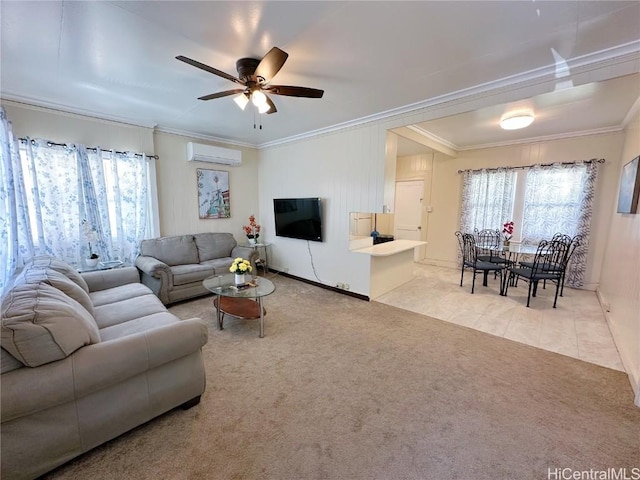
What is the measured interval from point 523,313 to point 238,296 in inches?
147

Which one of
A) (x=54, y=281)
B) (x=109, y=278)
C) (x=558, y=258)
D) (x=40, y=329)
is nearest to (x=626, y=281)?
(x=558, y=258)

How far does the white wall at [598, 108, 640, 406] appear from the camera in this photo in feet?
7.57

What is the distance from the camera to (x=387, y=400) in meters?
1.98

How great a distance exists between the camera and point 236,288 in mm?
3049

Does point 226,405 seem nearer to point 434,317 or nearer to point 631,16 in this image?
point 434,317

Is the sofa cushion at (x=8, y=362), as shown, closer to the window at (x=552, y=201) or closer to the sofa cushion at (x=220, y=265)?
the sofa cushion at (x=220, y=265)

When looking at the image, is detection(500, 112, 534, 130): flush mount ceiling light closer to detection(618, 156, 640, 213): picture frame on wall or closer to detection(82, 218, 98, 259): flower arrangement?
detection(618, 156, 640, 213): picture frame on wall

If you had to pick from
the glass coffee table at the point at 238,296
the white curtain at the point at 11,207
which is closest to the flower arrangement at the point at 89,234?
the white curtain at the point at 11,207

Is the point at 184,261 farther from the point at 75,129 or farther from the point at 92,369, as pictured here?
the point at 92,369

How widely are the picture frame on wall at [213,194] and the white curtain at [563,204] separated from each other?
231 inches

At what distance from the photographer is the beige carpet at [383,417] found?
4.83ft

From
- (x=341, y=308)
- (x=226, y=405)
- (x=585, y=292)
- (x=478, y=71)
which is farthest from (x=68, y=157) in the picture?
(x=585, y=292)

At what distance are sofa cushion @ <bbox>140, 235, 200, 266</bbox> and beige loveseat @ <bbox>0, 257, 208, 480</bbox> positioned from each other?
210 centimetres

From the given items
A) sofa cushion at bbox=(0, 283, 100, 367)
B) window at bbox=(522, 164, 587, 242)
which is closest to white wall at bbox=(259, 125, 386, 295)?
sofa cushion at bbox=(0, 283, 100, 367)
